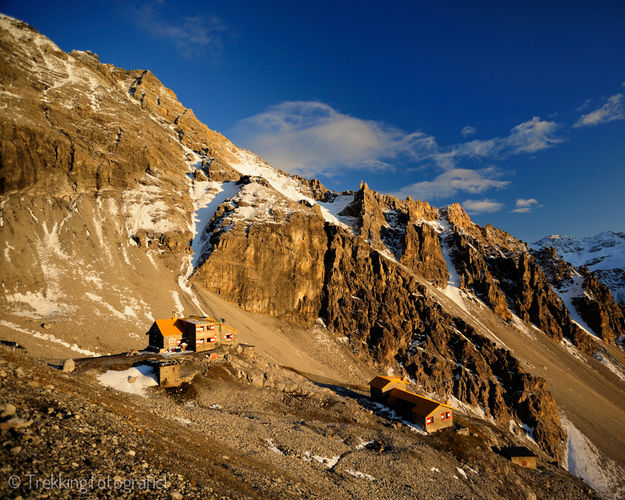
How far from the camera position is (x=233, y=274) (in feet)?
383

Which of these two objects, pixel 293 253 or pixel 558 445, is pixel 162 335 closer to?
pixel 293 253

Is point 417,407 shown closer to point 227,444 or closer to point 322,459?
point 322,459

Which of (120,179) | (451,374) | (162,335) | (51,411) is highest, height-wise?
(120,179)

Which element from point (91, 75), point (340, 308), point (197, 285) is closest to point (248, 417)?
point (197, 285)

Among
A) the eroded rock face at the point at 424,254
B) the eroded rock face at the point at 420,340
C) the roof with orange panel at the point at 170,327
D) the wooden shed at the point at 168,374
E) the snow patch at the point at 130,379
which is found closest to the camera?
the snow patch at the point at 130,379

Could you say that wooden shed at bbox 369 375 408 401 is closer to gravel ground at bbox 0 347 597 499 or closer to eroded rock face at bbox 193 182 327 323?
gravel ground at bbox 0 347 597 499

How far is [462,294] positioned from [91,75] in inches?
7894

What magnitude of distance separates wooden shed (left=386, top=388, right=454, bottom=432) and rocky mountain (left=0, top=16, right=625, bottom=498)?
1683 inches

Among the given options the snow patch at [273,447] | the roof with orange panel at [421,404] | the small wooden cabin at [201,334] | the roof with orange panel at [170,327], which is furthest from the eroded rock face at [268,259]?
the snow patch at [273,447]

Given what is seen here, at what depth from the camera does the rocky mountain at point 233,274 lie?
8281 centimetres

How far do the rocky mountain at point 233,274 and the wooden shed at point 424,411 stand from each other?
140ft

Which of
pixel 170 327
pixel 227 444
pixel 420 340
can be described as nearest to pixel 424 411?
pixel 227 444

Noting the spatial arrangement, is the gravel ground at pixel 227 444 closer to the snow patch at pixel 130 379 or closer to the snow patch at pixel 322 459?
the snow patch at pixel 322 459

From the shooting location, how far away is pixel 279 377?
169 ft
